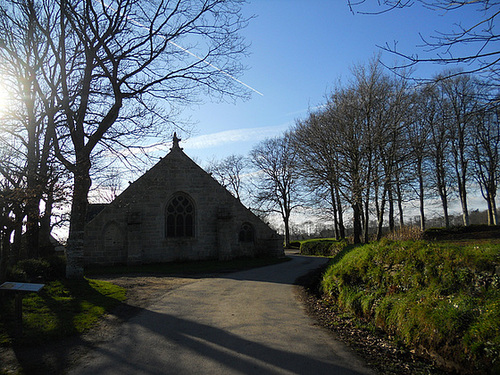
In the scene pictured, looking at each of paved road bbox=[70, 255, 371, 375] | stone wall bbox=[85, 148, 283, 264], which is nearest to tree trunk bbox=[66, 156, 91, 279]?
paved road bbox=[70, 255, 371, 375]

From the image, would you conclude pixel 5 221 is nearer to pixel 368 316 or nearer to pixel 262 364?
pixel 262 364

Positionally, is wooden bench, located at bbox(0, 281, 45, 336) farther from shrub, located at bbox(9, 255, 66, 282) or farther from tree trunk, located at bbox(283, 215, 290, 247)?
tree trunk, located at bbox(283, 215, 290, 247)

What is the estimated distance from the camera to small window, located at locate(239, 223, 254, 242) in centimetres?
2358

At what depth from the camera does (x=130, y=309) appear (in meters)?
8.43

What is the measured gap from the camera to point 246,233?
23703 mm

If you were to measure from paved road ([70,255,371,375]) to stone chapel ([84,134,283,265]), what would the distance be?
12450 mm

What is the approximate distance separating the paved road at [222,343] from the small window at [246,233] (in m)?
14.2

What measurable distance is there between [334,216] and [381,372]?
26.7 m

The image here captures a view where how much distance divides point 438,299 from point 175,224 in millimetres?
18688

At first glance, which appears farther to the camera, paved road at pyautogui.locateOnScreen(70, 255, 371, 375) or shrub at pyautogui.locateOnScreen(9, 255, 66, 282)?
shrub at pyautogui.locateOnScreen(9, 255, 66, 282)

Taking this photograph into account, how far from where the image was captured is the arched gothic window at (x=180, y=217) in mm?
22141

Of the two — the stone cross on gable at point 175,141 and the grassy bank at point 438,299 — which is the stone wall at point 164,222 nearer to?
the stone cross on gable at point 175,141

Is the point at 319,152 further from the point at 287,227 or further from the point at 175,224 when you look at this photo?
the point at 287,227

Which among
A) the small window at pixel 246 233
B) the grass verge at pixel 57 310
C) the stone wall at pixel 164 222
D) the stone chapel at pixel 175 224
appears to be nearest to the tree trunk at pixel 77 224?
the grass verge at pixel 57 310
